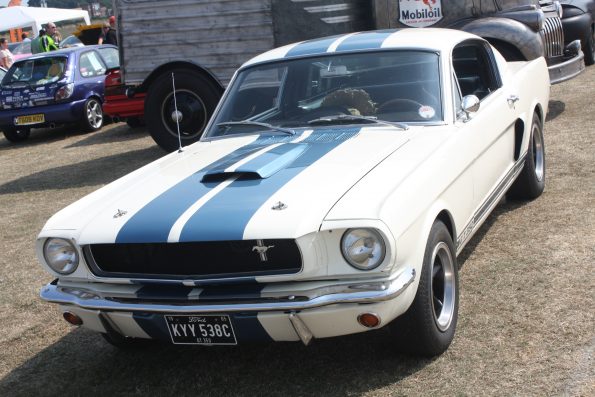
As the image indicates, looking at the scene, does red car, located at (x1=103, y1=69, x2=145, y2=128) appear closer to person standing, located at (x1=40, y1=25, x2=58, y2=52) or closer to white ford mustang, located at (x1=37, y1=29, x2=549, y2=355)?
person standing, located at (x1=40, y1=25, x2=58, y2=52)

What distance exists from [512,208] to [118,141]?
7.72m

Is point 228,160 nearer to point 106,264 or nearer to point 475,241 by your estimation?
point 106,264

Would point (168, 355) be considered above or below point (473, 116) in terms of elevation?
below

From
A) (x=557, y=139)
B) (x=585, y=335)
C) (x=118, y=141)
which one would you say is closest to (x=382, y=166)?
(x=585, y=335)

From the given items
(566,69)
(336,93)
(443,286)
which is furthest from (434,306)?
(566,69)

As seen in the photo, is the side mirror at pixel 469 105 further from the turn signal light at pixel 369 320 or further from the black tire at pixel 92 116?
the black tire at pixel 92 116

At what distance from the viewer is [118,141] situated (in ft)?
41.4

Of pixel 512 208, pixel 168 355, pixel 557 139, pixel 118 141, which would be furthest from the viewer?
pixel 118 141

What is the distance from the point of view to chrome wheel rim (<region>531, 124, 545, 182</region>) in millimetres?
6484

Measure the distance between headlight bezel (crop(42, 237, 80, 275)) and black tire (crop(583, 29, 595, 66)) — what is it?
945 centimetres

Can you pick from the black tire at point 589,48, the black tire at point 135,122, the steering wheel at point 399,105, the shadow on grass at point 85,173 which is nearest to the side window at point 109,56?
the black tire at point 135,122

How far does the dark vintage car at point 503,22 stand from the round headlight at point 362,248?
19.2 ft

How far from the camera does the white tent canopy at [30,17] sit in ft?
104

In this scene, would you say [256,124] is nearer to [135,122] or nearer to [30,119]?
[135,122]
